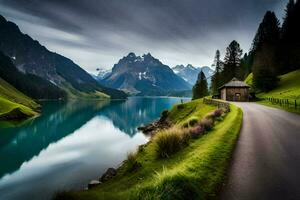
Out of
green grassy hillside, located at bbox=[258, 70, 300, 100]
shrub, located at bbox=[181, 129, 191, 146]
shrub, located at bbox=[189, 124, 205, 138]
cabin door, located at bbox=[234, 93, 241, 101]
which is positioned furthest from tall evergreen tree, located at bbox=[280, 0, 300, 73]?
shrub, located at bbox=[181, 129, 191, 146]

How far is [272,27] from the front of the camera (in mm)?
93938

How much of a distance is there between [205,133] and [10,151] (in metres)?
36.7

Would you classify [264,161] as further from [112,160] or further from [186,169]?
[112,160]

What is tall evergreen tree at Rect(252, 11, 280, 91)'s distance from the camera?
229 feet

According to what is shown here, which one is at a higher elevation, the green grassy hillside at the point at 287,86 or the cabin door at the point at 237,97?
the green grassy hillside at the point at 287,86

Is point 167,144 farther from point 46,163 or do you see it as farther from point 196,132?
point 46,163

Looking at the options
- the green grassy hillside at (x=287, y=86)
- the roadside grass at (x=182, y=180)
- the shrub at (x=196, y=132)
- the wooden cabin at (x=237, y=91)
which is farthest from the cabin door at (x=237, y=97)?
the roadside grass at (x=182, y=180)

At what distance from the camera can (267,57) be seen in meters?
80.4

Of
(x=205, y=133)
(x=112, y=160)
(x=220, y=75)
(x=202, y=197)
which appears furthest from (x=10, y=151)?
(x=220, y=75)

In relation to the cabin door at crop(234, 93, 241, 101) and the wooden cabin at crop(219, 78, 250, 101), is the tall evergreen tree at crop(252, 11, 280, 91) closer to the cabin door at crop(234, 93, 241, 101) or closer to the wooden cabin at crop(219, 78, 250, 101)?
the wooden cabin at crop(219, 78, 250, 101)

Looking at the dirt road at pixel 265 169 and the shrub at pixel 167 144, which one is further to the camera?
the shrub at pixel 167 144

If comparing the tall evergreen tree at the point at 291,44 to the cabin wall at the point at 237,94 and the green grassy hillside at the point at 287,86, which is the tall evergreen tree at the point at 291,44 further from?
the cabin wall at the point at 237,94

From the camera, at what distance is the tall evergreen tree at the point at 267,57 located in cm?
6994

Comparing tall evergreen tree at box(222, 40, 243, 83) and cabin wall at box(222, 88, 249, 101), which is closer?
cabin wall at box(222, 88, 249, 101)
